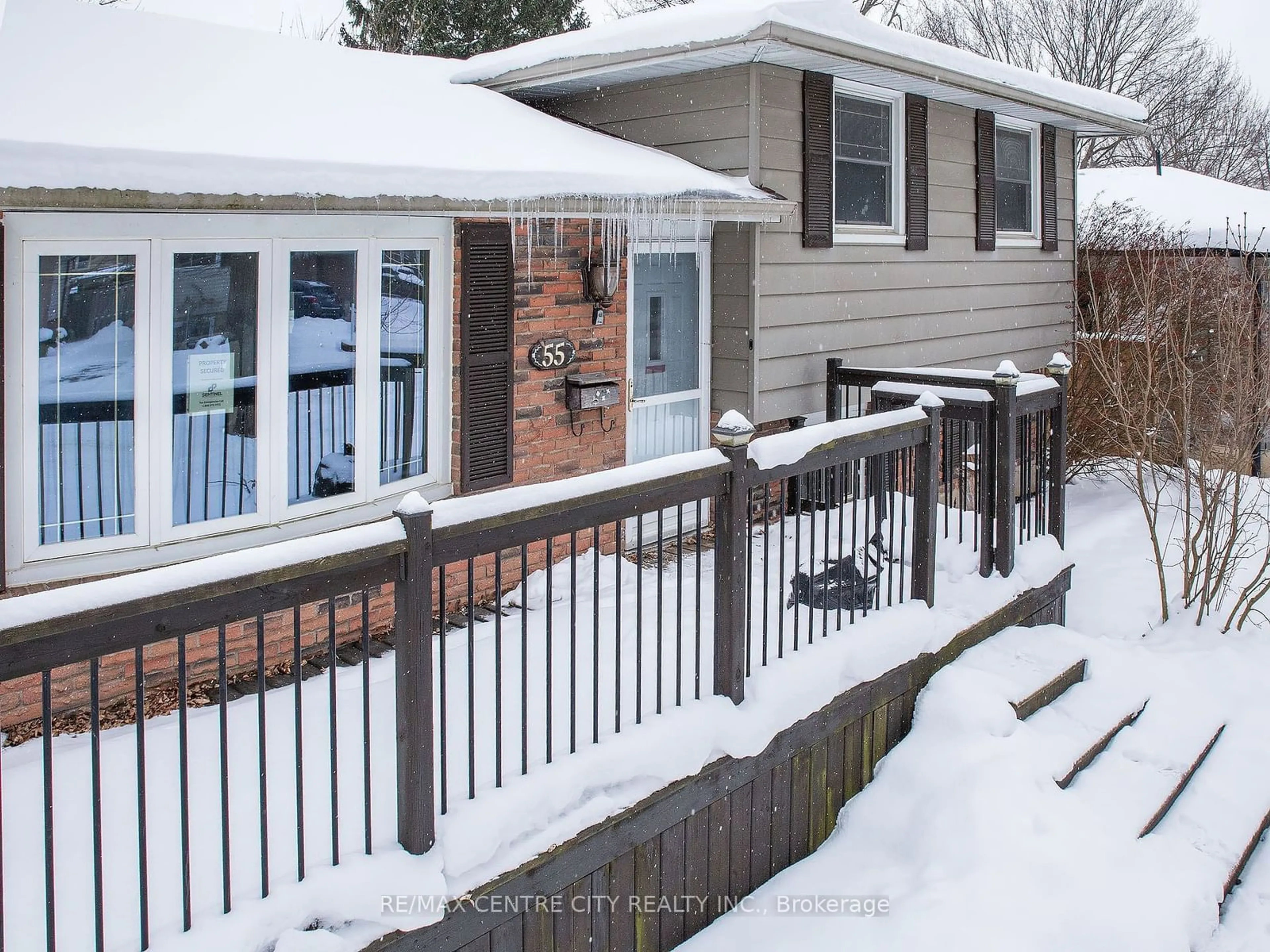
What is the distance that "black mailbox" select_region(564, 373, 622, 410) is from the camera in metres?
6.27

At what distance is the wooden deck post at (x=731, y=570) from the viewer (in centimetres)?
381

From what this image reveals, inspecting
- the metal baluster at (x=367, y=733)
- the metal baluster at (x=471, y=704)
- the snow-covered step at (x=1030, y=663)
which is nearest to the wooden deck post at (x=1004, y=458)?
the snow-covered step at (x=1030, y=663)

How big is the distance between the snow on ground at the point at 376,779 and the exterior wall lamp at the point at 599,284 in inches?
80.4

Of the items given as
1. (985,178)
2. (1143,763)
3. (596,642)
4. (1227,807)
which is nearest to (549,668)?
(596,642)

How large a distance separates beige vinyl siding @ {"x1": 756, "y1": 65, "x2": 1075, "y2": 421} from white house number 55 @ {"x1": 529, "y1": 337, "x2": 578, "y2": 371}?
4.15 ft

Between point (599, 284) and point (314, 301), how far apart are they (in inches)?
68.9

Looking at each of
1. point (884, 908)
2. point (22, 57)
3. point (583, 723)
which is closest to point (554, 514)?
point (583, 723)

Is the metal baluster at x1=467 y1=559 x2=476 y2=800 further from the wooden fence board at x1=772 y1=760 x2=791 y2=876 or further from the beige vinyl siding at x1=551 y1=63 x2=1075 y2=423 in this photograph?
the beige vinyl siding at x1=551 y1=63 x2=1075 y2=423

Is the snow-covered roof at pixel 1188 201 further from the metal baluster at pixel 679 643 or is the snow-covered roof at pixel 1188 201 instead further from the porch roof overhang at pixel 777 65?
the metal baluster at pixel 679 643

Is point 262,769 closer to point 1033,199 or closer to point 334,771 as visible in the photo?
point 334,771

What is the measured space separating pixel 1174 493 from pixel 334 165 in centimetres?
813

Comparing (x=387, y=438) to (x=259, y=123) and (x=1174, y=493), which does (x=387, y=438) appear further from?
(x=1174, y=493)

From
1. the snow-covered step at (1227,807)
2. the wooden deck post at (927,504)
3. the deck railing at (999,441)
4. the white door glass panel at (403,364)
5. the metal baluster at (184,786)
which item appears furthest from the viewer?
the deck railing at (999,441)

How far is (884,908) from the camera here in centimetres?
376
